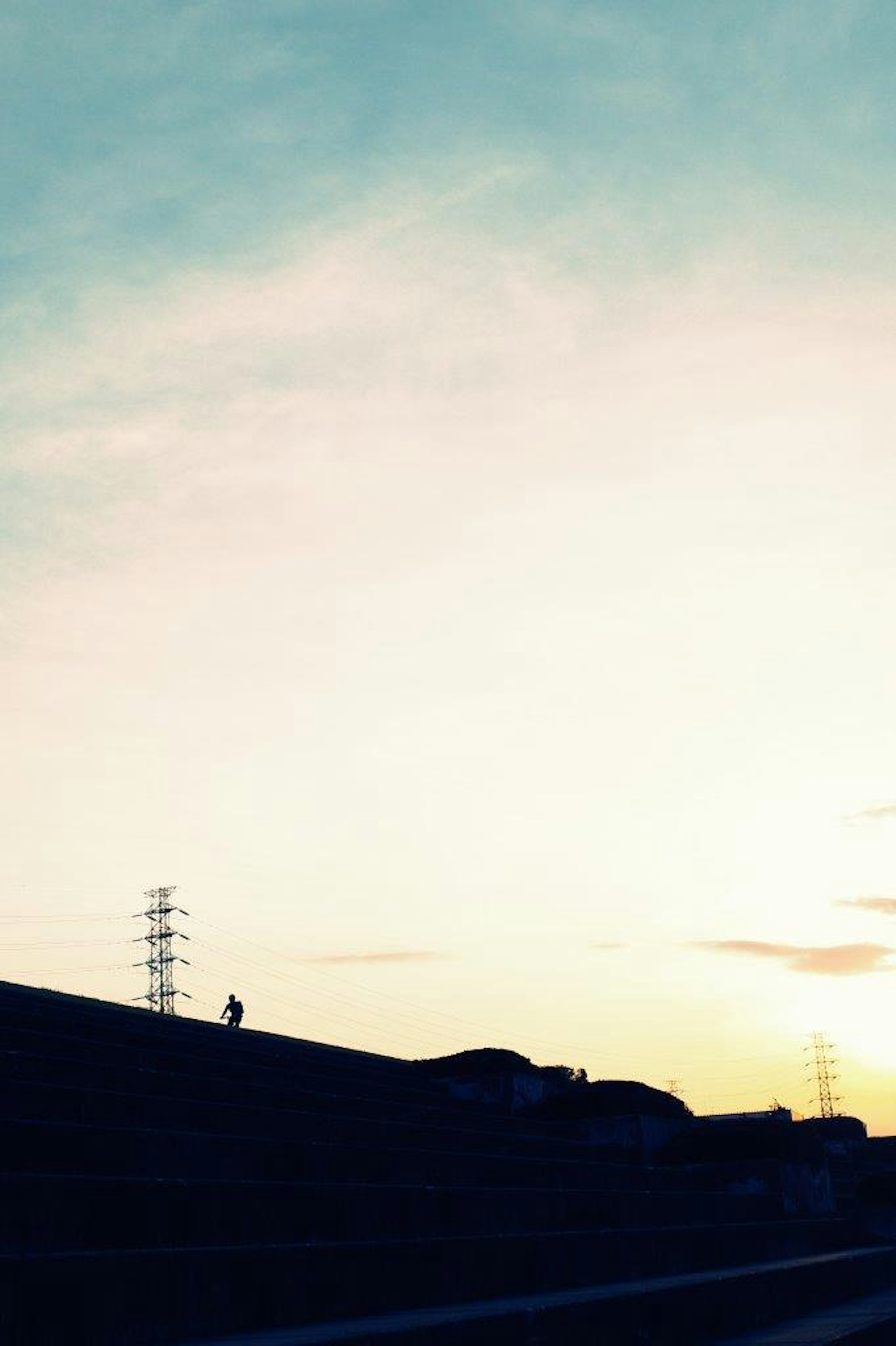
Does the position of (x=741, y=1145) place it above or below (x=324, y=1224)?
above

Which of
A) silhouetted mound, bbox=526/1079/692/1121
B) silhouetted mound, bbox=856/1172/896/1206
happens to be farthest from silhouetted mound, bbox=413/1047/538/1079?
silhouetted mound, bbox=856/1172/896/1206

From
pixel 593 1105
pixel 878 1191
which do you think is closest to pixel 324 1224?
pixel 593 1105

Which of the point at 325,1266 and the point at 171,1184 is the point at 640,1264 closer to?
the point at 325,1266

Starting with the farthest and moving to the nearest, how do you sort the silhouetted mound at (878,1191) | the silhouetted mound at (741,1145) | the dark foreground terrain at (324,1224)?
the silhouetted mound at (878,1191)
the silhouetted mound at (741,1145)
the dark foreground terrain at (324,1224)

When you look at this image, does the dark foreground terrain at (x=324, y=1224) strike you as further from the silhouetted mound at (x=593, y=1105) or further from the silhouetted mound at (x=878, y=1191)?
the silhouetted mound at (x=878, y=1191)

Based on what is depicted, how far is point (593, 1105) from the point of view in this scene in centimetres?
2458

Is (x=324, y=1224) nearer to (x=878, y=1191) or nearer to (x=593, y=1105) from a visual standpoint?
(x=593, y=1105)

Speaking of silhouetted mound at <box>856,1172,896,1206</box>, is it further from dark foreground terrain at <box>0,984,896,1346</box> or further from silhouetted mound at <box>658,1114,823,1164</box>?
dark foreground terrain at <box>0,984,896,1346</box>

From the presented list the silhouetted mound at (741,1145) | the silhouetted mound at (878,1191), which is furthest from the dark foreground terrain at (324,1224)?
the silhouetted mound at (878,1191)

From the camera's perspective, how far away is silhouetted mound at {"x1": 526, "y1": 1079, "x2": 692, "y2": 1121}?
24.4m

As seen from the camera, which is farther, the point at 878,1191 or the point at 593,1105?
the point at 878,1191

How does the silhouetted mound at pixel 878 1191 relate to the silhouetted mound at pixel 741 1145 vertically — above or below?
below

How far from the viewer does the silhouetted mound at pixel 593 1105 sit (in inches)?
961

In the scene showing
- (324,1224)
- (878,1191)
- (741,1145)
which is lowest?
(878,1191)
